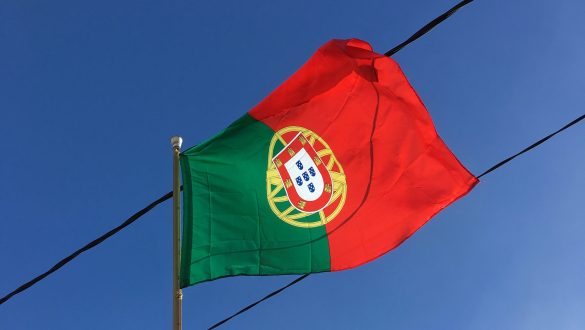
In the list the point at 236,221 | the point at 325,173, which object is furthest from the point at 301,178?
the point at 236,221

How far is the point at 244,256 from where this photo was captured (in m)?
7.68

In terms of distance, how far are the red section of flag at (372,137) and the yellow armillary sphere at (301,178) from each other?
11 centimetres

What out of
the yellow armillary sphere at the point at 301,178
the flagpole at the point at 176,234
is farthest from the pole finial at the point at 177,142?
the yellow armillary sphere at the point at 301,178

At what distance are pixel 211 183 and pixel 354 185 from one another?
1752 mm

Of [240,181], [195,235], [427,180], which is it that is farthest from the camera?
[427,180]

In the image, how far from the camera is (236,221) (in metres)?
7.90

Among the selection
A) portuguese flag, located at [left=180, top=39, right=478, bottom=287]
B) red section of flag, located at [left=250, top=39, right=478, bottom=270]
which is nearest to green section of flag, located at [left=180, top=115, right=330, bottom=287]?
portuguese flag, located at [left=180, top=39, right=478, bottom=287]

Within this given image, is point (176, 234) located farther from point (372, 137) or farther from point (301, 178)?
point (372, 137)

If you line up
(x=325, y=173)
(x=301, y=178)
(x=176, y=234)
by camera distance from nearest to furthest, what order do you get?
(x=176, y=234), (x=301, y=178), (x=325, y=173)

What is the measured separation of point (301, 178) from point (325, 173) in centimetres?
31

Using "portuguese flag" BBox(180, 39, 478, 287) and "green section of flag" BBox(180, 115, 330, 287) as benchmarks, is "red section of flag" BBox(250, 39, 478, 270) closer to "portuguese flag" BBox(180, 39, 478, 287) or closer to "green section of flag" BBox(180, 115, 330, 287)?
"portuguese flag" BBox(180, 39, 478, 287)

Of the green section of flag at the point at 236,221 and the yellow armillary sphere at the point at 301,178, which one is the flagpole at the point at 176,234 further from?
the yellow armillary sphere at the point at 301,178

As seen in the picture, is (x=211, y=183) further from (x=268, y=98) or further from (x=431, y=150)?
(x=431, y=150)

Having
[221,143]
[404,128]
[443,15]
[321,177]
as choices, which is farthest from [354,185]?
[443,15]
